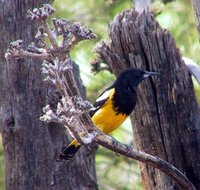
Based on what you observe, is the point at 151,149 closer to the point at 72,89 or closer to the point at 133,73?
the point at 133,73

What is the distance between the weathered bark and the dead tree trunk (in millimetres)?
550

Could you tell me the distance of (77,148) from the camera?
219 inches

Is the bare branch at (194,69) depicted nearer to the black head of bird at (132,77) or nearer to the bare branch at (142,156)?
the black head of bird at (132,77)

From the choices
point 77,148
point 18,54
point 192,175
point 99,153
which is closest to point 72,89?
point 18,54

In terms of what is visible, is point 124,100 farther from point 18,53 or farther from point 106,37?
point 106,37

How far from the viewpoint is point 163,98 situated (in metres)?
5.76

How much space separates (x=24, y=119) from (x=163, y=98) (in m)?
0.92

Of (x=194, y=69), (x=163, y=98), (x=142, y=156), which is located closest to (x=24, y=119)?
(x=163, y=98)

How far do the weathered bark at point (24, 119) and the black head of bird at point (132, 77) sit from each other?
486 mm

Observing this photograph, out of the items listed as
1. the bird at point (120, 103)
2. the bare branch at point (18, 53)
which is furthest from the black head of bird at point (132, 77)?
the bare branch at point (18, 53)

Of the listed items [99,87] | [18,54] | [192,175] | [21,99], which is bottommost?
[192,175]

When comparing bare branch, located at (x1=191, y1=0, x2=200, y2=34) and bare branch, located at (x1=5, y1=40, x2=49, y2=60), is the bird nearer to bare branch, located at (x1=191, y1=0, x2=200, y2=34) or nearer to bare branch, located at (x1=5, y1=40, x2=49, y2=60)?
bare branch, located at (x1=191, y1=0, x2=200, y2=34)

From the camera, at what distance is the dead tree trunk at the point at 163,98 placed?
570 cm

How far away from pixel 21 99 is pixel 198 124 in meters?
1.17
